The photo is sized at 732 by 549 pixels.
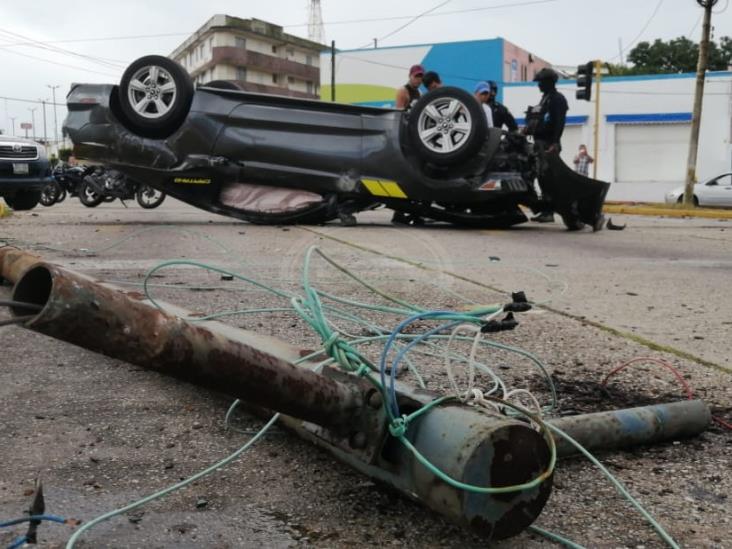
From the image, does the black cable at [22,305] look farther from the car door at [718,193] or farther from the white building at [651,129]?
the white building at [651,129]

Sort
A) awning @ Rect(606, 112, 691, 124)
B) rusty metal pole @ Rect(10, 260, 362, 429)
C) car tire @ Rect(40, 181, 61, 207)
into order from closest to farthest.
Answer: rusty metal pole @ Rect(10, 260, 362, 429)
car tire @ Rect(40, 181, 61, 207)
awning @ Rect(606, 112, 691, 124)

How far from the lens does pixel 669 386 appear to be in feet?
8.57

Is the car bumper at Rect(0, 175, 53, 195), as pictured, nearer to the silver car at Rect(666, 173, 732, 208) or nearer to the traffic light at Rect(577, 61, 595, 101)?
the traffic light at Rect(577, 61, 595, 101)

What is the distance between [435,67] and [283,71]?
34.6 m

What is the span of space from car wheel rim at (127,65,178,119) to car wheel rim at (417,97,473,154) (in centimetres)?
272

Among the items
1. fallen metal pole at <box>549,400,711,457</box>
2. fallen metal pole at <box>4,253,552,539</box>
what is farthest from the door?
fallen metal pole at <box>4,253,552,539</box>

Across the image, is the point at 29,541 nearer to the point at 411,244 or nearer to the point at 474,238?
the point at 411,244

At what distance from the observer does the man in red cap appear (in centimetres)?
952

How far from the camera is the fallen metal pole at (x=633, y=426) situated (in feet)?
6.28

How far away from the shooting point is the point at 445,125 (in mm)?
8281

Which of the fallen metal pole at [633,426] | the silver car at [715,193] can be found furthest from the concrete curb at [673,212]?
the fallen metal pole at [633,426]

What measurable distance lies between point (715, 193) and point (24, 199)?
672 inches

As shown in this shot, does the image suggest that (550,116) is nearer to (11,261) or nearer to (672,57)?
(11,261)

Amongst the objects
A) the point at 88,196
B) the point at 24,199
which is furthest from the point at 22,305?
the point at 88,196
